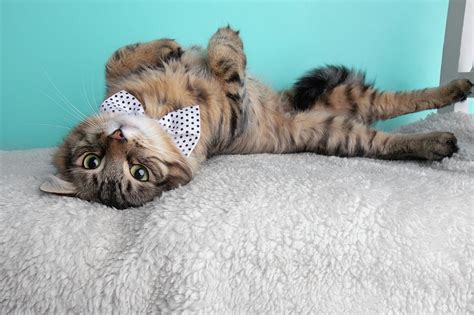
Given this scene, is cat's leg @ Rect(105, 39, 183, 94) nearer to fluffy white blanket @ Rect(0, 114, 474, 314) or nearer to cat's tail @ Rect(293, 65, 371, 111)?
cat's tail @ Rect(293, 65, 371, 111)

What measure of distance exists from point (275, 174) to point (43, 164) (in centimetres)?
77

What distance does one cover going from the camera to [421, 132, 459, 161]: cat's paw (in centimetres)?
132

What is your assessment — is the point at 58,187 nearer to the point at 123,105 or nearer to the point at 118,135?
the point at 118,135

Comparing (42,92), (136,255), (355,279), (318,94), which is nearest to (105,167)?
(136,255)

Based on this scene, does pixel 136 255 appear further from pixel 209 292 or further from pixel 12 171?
pixel 12 171

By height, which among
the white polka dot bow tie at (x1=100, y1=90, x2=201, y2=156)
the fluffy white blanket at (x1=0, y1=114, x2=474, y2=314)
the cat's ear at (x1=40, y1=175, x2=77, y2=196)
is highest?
the white polka dot bow tie at (x1=100, y1=90, x2=201, y2=156)

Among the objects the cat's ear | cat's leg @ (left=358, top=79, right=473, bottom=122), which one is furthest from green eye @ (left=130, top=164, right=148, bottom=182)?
cat's leg @ (left=358, top=79, right=473, bottom=122)

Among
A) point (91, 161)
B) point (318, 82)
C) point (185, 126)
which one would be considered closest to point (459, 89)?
point (318, 82)

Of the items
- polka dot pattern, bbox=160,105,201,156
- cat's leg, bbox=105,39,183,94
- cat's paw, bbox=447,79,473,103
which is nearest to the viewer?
polka dot pattern, bbox=160,105,201,156

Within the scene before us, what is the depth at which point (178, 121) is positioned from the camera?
124cm

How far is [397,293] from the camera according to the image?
751mm

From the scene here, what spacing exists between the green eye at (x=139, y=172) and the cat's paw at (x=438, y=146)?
84cm

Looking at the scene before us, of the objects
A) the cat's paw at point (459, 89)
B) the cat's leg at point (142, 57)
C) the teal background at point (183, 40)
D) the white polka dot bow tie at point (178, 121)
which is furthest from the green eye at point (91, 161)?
the cat's paw at point (459, 89)

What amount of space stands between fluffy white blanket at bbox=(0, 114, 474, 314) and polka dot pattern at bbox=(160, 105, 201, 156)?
305mm
